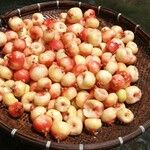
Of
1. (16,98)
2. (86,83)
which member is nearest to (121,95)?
(86,83)

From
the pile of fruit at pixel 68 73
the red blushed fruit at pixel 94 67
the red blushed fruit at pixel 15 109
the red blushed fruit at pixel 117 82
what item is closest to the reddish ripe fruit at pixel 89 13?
the pile of fruit at pixel 68 73

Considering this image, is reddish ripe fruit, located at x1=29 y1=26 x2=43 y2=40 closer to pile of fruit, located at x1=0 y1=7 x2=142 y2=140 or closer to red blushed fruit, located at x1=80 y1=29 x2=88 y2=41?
pile of fruit, located at x1=0 y1=7 x2=142 y2=140

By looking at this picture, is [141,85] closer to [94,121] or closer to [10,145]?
[94,121]

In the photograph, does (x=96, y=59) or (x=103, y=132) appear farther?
(x=96, y=59)

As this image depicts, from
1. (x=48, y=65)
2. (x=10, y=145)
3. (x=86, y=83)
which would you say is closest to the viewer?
(x=86, y=83)

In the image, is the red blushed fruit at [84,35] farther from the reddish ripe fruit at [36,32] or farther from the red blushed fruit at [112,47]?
the reddish ripe fruit at [36,32]

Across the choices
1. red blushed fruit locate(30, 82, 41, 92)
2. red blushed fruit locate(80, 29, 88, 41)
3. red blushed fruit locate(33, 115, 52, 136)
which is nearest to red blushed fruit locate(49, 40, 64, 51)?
red blushed fruit locate(80, 29, 88, 41)

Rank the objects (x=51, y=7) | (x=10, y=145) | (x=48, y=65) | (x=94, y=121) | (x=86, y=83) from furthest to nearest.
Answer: (x=51, y=7) → (x=10, y=145) → (x=48, y=65) → (x=86, y=83) → (x=94, y=121)
